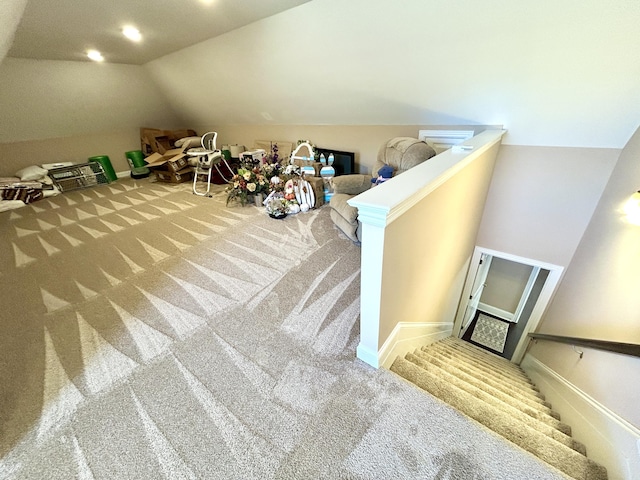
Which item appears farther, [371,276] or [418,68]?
[418,68]

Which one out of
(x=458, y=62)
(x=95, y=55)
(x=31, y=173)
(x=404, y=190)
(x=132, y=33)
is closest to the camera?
(x=404, y=190)

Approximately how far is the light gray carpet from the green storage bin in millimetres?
2894

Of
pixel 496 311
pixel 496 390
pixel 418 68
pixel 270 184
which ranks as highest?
pixel 418 68

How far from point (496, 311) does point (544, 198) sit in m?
2.46

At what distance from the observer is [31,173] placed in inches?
160

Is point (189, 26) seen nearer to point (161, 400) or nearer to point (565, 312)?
point (161, 400)

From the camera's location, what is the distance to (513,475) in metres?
0.94

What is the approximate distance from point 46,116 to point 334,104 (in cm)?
451

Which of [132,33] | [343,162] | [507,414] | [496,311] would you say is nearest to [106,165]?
[132,33]

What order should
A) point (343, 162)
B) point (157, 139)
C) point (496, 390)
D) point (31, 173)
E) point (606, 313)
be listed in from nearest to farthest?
point (496, 390) → point (606, 313) → point (343, 162) → point (31, 173) → point (157, 139)

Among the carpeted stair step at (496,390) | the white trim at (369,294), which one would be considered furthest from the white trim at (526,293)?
the white trim at (369,294)

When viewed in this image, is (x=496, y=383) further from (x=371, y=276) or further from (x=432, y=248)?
(x=371, y=276)

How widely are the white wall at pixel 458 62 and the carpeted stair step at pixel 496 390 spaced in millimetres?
2216

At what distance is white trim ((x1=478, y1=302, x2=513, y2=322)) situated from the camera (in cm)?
427
